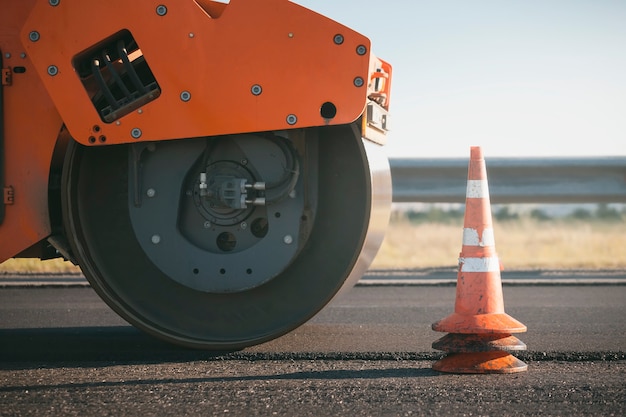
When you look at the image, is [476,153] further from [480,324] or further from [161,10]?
[161,10]

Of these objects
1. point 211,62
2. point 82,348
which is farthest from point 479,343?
→ point 82,348

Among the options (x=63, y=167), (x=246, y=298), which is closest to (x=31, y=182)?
(x=63, y=167)

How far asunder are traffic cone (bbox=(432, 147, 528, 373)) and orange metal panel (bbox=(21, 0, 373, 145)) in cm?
76

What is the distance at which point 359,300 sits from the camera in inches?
283

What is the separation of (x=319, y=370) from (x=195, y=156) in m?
1.30

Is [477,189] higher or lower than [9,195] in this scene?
higher

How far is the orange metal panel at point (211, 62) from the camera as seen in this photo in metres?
4.57

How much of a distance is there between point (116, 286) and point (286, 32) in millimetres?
1572

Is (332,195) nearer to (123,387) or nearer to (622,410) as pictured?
(123,387)

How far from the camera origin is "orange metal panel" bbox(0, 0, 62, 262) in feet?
16.0

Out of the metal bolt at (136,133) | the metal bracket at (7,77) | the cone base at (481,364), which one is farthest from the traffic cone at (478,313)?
the metal bracket at (7,77)

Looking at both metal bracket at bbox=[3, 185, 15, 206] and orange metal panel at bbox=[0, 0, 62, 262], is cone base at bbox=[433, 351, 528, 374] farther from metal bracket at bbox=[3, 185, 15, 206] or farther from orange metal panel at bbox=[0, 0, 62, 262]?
metal bracket at bbox=[3, 185, 15, 206]

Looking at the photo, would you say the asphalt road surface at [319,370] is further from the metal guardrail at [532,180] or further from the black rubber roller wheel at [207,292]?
the metal guardrail at [532,180]

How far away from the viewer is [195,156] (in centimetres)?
494
